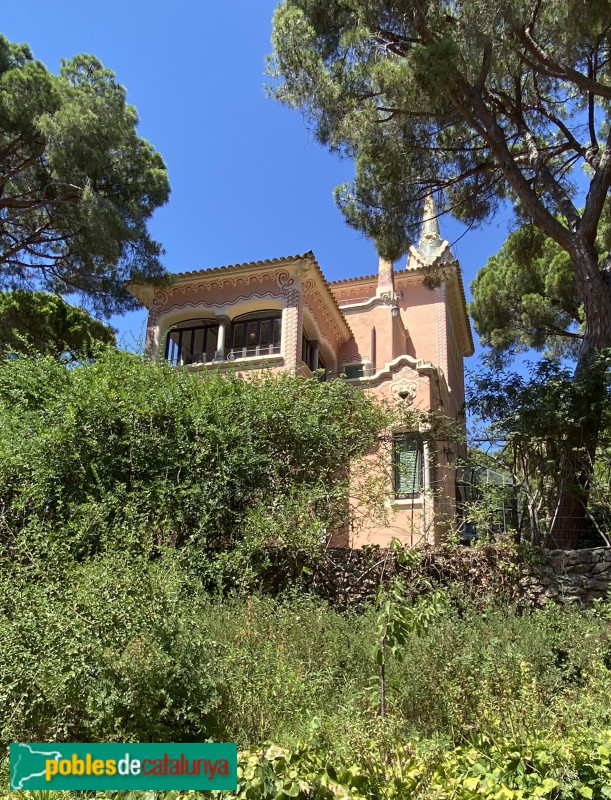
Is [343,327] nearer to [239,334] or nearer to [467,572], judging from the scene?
[239,334]

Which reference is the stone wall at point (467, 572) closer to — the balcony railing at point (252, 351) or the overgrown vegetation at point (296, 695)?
the overgrown vegetation at point (296, 695)

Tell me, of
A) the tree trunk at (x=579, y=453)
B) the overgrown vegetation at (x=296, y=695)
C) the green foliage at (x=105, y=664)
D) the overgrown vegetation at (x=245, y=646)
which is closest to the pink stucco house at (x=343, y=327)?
the tree trunk at (x=579, y=453)

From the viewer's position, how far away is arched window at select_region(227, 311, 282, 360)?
49.8 feet

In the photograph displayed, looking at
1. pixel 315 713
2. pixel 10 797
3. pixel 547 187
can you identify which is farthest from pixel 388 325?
pixel 10 797

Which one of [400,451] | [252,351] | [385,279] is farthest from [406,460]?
[385,279]

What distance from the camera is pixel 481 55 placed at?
946 cm

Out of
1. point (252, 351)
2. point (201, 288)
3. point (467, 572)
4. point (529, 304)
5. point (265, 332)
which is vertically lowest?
point (467, 572)

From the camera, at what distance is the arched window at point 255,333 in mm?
15172

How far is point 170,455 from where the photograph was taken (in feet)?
25.7

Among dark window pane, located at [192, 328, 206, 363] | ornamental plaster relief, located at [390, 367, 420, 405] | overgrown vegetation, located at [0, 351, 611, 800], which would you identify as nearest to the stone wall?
overgrown vegetation, located at [0, 351, 611, 800]

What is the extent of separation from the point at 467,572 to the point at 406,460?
282 cm

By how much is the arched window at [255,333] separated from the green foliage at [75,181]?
2.65 meters

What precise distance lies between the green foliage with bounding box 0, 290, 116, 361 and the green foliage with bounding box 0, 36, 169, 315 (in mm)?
718

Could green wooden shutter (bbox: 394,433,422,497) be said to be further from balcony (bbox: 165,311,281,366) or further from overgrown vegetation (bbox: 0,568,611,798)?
balcony (bbox: 165,311,281,366)
